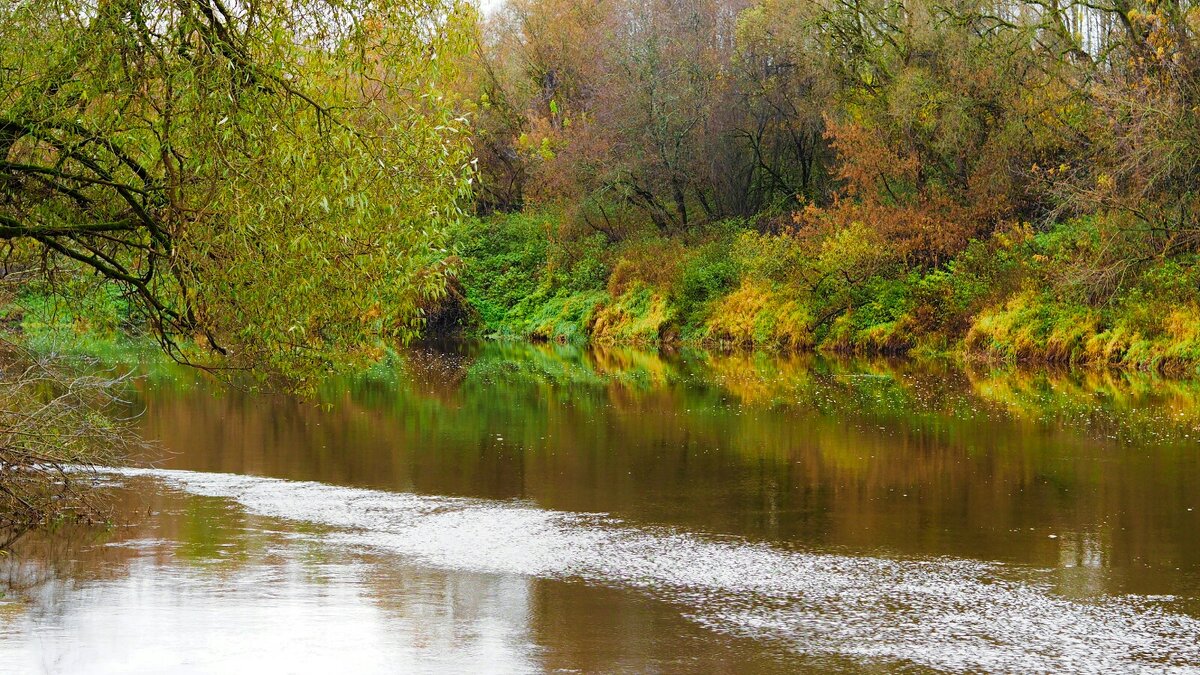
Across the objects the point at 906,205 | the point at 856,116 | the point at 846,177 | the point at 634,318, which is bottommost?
the point at 634,318

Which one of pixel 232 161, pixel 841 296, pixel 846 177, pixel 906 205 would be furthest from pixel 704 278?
pixel 232 161

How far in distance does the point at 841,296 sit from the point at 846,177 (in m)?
3.86

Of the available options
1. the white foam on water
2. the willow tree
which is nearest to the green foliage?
the white foam on water

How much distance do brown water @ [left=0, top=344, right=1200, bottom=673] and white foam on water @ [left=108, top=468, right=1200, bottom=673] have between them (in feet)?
0.12

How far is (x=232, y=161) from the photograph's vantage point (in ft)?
34.8

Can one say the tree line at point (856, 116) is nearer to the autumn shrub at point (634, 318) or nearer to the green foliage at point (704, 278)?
the green foliage at point (704, 278)

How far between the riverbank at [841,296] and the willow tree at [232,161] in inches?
495

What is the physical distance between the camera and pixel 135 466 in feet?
58.7

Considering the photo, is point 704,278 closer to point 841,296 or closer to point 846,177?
point 841,296

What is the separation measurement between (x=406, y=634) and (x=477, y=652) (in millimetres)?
740

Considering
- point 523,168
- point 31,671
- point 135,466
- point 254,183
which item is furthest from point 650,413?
point 523,168

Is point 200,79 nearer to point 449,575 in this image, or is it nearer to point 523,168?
point 449,575

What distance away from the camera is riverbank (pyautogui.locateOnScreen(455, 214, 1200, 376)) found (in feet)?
107

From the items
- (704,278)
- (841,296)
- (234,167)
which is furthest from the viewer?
(704,278)
